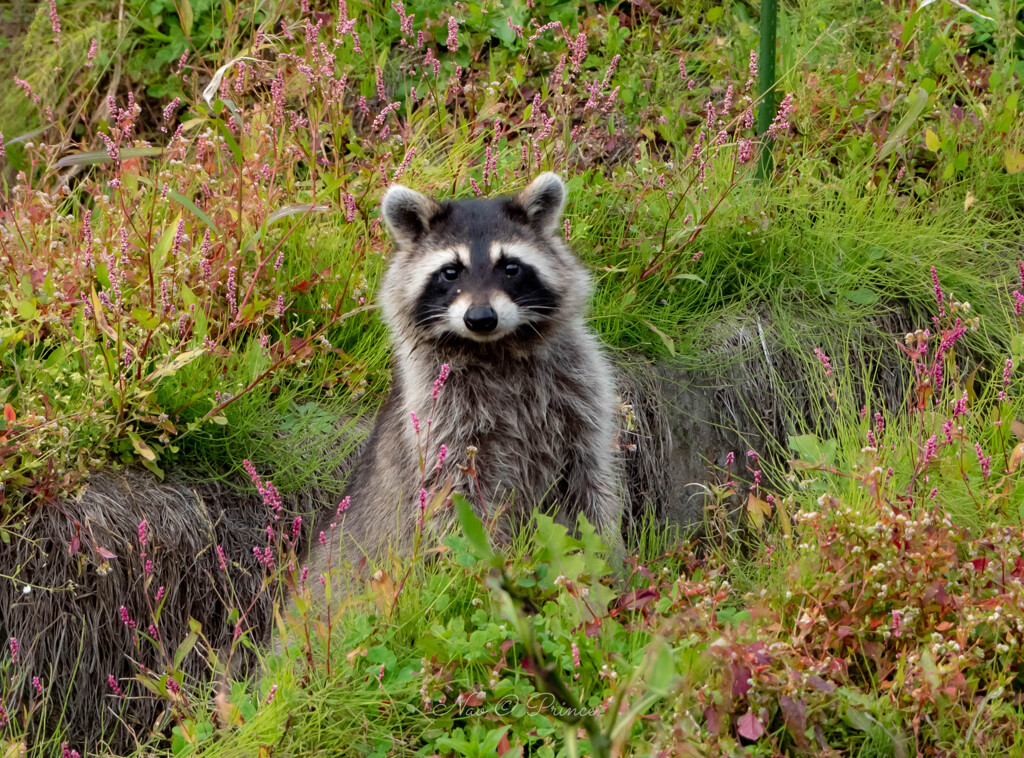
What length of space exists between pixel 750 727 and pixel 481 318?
4.42 ft

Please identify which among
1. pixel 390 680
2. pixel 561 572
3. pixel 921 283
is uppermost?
pixel 921 283

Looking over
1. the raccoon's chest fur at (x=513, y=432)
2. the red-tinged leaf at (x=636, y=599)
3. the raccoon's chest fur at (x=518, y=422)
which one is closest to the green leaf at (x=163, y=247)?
the raccoon's chest fur at (x=513, y=432)

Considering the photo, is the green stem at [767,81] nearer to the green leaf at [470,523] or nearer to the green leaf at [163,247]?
the green leaf at [163,247]

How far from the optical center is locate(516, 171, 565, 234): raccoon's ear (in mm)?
3316

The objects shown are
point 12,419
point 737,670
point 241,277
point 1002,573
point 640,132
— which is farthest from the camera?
point 640,132

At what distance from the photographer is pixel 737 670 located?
2.21m

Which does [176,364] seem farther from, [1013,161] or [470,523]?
[1013,161]

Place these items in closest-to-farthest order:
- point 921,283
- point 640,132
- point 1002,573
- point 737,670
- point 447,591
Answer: point 737,670 < point 1002,573 < point 447,591 < point 921,283 < point 640,132

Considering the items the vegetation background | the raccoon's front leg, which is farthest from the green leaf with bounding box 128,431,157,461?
the raccoon's front leg

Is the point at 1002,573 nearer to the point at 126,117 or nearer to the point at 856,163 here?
the point at 856,163

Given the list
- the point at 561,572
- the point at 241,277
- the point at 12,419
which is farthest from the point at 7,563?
the point at 561,572

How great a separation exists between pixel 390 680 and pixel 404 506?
2.56 feet

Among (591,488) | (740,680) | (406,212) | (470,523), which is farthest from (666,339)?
(470,523)

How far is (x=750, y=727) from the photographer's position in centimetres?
217
